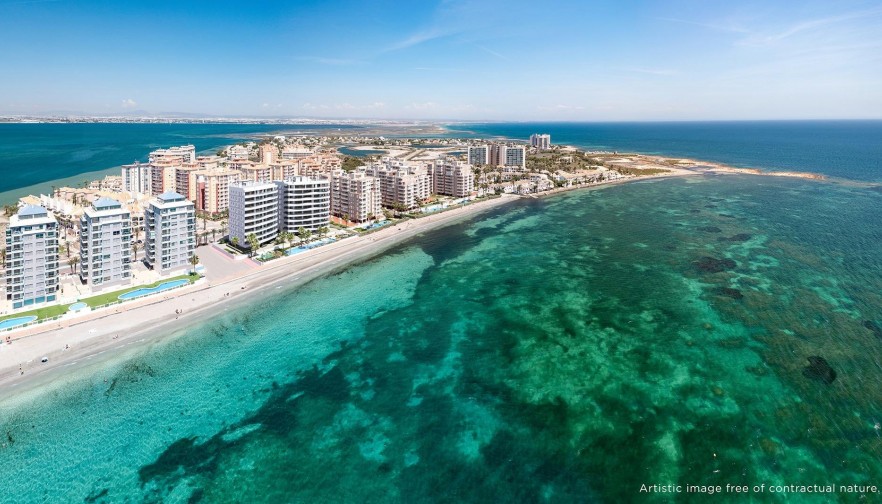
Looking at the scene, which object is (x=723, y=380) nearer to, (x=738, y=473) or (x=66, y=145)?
(x=738, y=473)

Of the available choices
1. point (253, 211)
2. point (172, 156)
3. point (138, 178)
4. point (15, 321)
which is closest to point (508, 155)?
point (172, 156)

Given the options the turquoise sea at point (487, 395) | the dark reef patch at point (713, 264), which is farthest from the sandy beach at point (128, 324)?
the dark reef patch at point (713, 264)

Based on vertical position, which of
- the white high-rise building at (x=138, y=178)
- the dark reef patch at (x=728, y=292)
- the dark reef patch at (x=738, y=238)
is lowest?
the dark reef patch at (x=728, y=292)

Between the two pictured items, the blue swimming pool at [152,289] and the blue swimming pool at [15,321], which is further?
the blue swimming pool at [152,289]

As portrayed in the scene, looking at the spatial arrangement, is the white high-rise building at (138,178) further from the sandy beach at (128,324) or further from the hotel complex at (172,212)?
the sandy beach at (128,324)

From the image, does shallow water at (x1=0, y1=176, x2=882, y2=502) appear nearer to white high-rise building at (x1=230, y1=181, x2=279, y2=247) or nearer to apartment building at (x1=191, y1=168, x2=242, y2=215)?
white high-rise building at (x1=230, y1=181, x2=279, y2=247)
